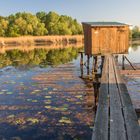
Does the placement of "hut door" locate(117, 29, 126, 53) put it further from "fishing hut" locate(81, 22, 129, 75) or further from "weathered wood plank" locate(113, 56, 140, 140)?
"weathered wood plank" locate(113, 56, 140, 140)

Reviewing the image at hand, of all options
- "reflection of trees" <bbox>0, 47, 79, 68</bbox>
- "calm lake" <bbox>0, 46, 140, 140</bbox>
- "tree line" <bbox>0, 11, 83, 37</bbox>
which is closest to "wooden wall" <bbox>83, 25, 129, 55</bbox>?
"calm lake" <bbox>0, 46, 140, 140</bbox>

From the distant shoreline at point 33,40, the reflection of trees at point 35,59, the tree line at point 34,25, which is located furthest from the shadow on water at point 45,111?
the tree line at point 34,25

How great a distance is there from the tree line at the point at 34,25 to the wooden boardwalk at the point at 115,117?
263 ft

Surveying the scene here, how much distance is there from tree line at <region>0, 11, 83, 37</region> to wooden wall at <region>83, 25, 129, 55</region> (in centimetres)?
6497

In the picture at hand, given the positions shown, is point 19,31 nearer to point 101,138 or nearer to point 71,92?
point 71,92

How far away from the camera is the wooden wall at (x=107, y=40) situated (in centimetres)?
2527

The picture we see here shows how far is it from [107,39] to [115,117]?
1872cm

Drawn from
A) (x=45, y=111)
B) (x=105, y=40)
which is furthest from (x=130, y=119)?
(x=105, y=40)

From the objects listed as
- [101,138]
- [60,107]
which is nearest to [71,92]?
[60,107]

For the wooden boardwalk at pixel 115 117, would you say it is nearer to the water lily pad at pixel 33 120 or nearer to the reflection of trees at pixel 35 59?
the water lily pad at pixel 33 120

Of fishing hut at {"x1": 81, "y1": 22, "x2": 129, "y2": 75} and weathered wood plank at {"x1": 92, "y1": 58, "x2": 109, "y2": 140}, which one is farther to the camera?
fishing hut at {"x1": 81, "y1": 22, "x2": 129, "y2": 75}

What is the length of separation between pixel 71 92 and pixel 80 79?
565cm

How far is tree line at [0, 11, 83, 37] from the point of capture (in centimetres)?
9219

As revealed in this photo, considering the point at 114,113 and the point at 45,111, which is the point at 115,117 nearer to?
the point at 114,113
